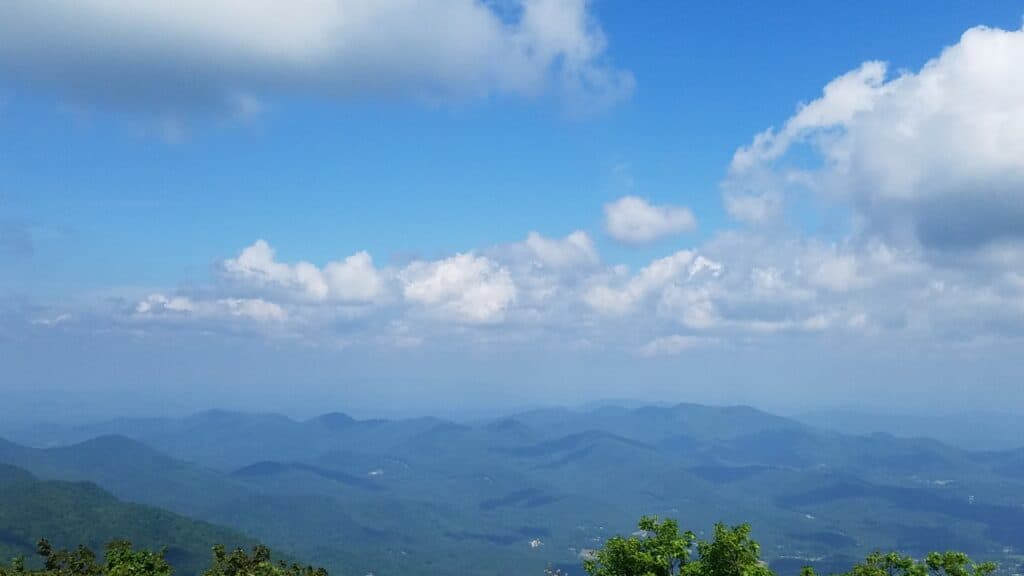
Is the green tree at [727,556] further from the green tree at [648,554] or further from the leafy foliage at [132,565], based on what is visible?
the leafy foliage at [132,565]

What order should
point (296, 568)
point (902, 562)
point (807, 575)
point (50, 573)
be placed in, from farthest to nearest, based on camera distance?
point (296, 568)
point (50, 573)
point (902, 562)
point (807, 575)

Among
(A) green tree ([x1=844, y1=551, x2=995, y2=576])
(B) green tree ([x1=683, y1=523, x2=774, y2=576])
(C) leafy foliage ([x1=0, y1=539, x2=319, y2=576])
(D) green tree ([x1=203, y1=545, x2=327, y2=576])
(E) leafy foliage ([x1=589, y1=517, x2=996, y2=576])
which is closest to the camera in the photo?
(A) green tree ([x1=844, y1=551, x2=995, y2=576])

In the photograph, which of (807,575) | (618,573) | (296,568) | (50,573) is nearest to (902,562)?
(807,575)

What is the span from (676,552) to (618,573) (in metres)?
4.94

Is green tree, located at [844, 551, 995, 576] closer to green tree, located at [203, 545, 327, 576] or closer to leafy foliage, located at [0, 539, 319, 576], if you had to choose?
green tree, located at [203, 545, 327, 576]

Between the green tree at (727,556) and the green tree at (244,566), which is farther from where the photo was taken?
the green tree at (244,566)

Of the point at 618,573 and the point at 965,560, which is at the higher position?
the point at 965,560

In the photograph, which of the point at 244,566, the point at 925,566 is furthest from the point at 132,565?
the point at 925,566

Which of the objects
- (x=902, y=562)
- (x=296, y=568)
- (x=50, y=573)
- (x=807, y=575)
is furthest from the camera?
(x=296, y=568)

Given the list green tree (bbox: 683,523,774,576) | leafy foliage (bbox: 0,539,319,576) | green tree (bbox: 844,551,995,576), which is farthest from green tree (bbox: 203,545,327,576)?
green tree (bbox: 844,551,995,576)

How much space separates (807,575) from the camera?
→ 40688 mm

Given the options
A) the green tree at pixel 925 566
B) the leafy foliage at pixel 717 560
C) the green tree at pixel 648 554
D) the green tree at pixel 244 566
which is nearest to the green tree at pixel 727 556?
the leafy foliage at pixel 717 560

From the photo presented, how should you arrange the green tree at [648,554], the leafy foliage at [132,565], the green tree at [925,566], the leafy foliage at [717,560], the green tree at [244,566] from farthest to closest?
the leafy foliage at [132,565]
the green tree at [244,566]
the green tree at [648,554]
the leafy foliage at [717,560]
the green tree at [925,566]

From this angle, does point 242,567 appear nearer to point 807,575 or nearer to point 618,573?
point 618,573
